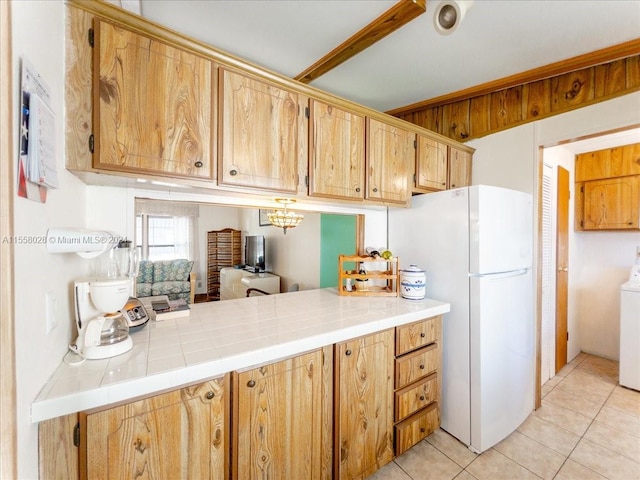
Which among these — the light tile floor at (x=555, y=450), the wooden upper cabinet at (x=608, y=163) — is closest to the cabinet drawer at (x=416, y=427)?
the light tile floor at (x=555, y=450)

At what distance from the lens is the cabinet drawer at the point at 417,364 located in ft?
5.12

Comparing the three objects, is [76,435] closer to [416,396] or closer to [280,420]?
[280,420]

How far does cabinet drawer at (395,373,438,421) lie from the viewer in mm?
1569

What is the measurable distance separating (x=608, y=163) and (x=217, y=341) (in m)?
4.00

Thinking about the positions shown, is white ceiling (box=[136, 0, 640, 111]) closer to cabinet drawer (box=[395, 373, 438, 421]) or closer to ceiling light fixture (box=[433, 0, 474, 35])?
ceiling light fixture (box=[433, 0, 474, 35])

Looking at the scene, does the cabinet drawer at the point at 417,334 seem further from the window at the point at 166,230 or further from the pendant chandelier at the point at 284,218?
the window at the point at 166,230

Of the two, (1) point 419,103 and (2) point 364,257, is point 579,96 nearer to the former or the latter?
(1) point 419,103

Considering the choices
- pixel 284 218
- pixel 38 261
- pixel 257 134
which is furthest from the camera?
pixel 284 218

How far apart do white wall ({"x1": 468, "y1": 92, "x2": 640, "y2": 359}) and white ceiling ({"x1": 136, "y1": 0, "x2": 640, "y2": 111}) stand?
0.45m

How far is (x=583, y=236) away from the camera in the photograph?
3105mm

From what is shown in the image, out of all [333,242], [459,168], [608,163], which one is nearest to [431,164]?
[459,168]

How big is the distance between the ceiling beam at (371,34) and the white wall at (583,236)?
145cm

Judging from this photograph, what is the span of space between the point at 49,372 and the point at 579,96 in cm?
317

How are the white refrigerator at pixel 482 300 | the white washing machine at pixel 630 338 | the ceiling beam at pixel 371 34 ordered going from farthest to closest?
the white washing machine at pixel 630 338
the white refrigerator at pixel 482 300
the ceiling beam at pixel 371 34
